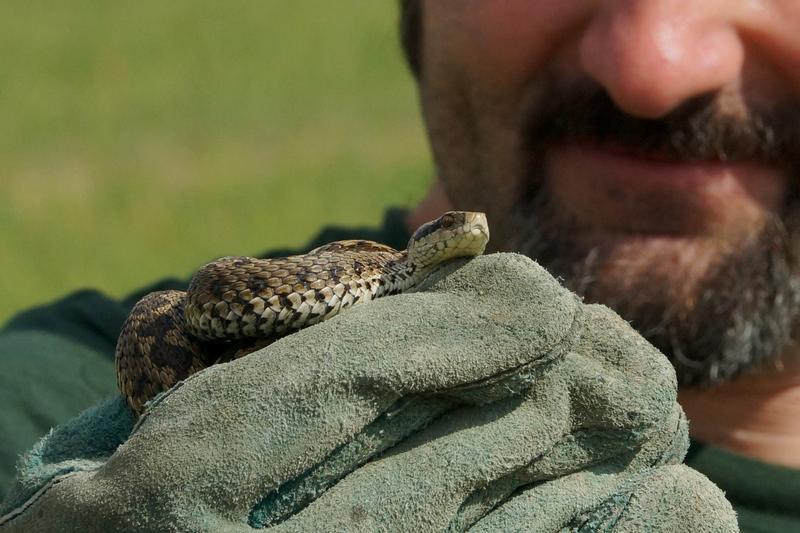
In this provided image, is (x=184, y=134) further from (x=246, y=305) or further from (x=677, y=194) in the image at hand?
(x=246, y=305)

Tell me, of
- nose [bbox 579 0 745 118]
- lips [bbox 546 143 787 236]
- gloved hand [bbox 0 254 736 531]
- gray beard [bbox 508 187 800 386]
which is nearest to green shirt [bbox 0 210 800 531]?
gray beard [bbox 508 187 800 386]

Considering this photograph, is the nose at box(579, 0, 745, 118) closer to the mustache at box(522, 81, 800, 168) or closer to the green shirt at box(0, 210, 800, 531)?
the mustache at box(522, 81, 800, 168)

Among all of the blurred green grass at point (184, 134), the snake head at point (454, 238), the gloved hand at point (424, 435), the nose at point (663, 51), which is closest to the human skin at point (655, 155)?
the nose at point (663, 51)

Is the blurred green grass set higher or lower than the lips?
lower

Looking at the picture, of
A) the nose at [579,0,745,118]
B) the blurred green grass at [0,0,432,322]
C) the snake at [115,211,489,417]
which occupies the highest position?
the nose at [579,0,745,118]

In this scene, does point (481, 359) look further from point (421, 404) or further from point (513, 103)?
point (513, 103)

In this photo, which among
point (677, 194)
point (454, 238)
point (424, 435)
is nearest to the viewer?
point (424, 435)

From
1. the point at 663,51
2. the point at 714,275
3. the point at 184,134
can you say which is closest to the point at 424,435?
the point at 663,51

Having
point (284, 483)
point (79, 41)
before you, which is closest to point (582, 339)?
point (284, 483)
